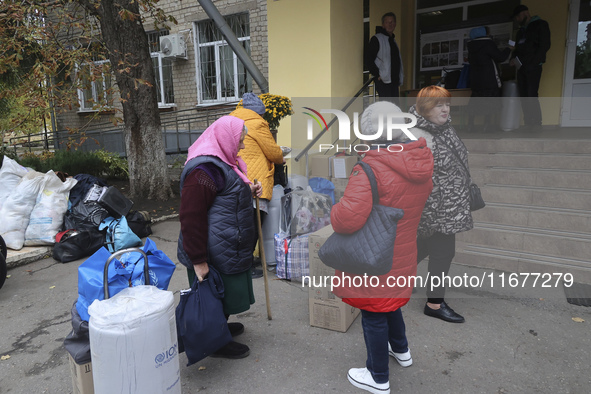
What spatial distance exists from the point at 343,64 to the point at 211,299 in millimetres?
5159

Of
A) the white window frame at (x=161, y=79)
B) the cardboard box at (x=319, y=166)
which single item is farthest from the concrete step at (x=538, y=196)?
the white window frame at (x=161, y=79)

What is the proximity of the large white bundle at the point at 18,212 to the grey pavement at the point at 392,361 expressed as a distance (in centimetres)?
135

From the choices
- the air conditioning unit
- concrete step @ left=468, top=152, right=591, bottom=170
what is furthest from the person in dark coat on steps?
the air conditioning unit

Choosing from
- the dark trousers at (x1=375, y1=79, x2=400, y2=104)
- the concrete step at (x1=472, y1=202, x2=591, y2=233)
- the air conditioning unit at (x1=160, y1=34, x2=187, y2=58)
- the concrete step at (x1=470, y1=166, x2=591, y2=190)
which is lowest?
the concrete step at (x1=472, y1=202, x2=591, y2=233)

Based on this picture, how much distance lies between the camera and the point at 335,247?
2357 millimetres

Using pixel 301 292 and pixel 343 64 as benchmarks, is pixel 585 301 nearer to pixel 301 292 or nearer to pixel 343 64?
pixel 301 292

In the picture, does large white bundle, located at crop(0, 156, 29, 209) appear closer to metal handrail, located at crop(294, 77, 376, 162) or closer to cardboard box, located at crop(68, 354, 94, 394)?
metal handrail, located at crop(294, 77, 376, 162)

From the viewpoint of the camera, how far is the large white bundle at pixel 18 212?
16.9 ft

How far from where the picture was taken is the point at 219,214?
261 centimetres

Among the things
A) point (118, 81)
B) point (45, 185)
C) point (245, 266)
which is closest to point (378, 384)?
point (245, 266)

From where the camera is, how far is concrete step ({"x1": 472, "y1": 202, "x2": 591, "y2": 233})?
420 centimetres

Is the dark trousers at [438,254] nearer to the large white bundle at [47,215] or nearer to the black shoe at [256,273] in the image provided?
the black shoe at [256,273]

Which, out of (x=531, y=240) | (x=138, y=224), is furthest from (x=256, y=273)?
(x=531, y=240)

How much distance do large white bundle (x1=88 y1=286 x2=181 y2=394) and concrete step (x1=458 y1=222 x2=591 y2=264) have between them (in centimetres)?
349
